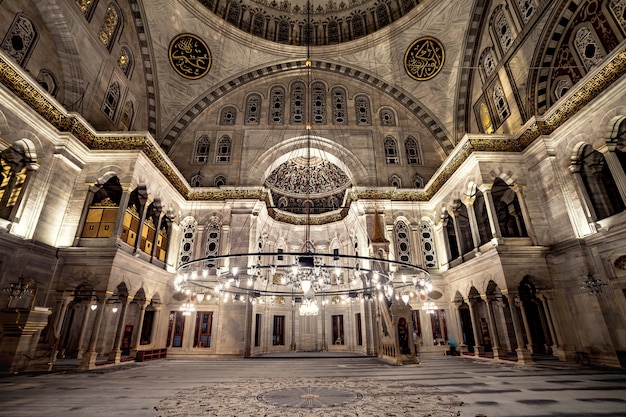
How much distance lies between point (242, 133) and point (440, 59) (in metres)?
11.5

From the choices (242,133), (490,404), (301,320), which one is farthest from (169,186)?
(490,404)

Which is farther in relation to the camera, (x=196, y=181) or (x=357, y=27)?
(x=357, y=27)

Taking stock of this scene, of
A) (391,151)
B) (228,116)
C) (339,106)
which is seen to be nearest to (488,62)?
(391,151)

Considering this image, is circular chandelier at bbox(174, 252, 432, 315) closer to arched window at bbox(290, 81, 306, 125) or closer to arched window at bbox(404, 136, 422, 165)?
arched window at bbox(404, 136, 422, 165)

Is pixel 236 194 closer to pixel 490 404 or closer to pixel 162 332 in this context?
pixel 162 332

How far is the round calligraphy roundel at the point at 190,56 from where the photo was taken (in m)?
15.5

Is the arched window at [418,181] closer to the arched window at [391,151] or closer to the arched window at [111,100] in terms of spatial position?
the arched window at [391,151]

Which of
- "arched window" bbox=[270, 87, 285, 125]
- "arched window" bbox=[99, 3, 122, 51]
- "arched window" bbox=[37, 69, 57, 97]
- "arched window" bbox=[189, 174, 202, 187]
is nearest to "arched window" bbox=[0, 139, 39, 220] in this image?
"arched window" bbox=[37, 69, 57, 97]

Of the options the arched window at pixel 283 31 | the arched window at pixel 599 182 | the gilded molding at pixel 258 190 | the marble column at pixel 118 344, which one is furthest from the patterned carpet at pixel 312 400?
the arched window at pixel 283 31

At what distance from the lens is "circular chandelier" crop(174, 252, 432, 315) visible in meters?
7.52

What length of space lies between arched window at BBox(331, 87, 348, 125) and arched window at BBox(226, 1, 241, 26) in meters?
6.60

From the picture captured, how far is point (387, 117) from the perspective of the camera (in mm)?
17516

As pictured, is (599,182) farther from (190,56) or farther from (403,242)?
(190,56)

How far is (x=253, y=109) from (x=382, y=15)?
8.91m
